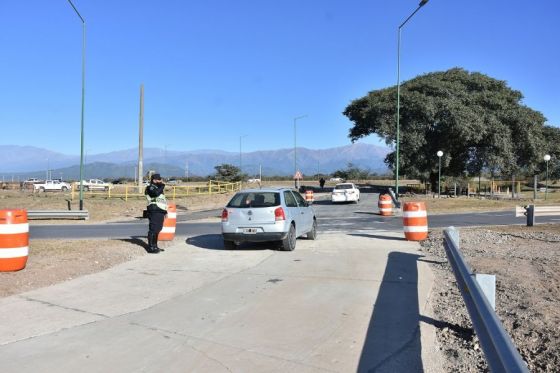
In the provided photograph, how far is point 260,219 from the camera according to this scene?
12.4m

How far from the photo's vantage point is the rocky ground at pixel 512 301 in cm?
509

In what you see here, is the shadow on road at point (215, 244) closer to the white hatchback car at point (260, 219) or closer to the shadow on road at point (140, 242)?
the white hatchback car at point (260, 219)

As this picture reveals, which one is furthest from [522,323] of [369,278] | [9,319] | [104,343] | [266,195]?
[266,195]

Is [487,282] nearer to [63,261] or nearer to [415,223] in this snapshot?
[63,261]

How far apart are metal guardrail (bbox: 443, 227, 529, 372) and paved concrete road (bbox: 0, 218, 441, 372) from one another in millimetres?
696

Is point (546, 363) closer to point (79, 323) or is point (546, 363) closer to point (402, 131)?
point (79, 323)

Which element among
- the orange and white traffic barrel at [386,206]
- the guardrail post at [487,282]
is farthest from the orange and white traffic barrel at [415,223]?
the orange and white traffic barrel at [386,206]

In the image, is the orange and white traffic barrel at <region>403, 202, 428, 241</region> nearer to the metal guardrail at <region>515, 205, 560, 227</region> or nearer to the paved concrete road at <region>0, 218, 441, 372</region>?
the paved concrete road at <region>0, 218, 441, 372</region>

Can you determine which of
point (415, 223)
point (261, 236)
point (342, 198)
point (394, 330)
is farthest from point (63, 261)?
point (342, 198)

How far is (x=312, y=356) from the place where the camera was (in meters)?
5.05

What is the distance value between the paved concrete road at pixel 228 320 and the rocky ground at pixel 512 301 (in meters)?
0.26

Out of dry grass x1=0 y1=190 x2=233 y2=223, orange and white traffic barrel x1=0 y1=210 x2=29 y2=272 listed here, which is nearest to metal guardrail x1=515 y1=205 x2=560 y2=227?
orange and white traffic barrel x1=0 y1=210 x2=29 y2=272

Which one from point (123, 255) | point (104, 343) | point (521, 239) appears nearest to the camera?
point (104, 343)

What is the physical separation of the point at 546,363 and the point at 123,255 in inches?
338
